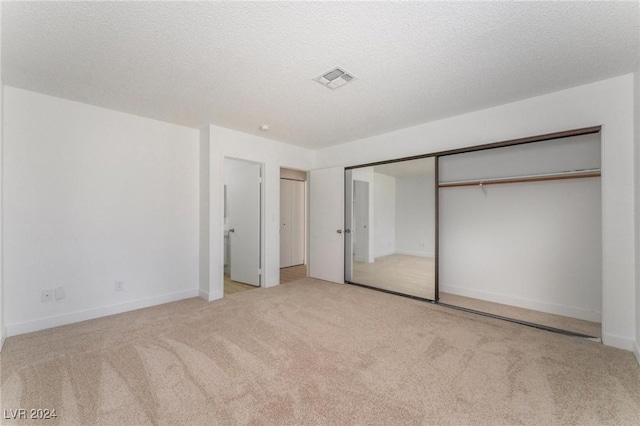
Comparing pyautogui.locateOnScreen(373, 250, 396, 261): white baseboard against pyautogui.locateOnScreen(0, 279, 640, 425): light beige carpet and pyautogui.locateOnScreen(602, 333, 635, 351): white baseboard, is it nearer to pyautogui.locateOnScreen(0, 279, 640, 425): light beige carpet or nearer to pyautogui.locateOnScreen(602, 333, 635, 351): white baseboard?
pyautogui.locateOnScreen(0, 279, 640, 425): light beige carpet

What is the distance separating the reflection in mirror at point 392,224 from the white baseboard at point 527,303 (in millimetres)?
555

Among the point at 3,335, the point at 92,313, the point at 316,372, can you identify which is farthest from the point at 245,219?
the point at 316,372

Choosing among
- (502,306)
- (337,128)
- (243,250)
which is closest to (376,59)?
(337,128)

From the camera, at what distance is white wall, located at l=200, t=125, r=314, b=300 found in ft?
12.7

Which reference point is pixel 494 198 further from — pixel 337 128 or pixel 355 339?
pixel 355 339

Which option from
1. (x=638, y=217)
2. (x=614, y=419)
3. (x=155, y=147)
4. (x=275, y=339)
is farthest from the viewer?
(x=155, y=147)

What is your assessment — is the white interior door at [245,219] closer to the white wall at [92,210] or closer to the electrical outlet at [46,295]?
the white wall at [92,210]

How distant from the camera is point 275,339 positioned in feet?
8.63

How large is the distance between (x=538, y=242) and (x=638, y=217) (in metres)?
1.09

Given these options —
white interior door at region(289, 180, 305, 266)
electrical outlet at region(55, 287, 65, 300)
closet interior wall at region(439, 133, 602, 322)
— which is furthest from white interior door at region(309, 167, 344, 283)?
electrical outlet at region(55, 287, 65, 300)

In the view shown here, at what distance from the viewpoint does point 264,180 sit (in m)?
4.57

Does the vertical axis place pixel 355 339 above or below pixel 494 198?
below

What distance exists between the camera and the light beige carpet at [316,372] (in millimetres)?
1661

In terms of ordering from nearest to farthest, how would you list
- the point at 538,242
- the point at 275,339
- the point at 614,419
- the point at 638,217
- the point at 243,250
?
the point at 614,419
the point at 638,217
the point at 275,339
the point at 538,242
the point at 243,250
